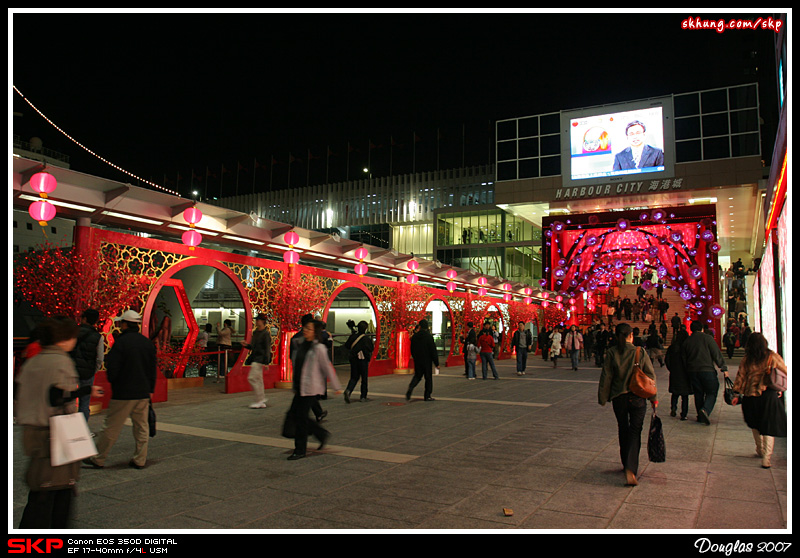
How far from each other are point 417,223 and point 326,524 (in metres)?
40.9

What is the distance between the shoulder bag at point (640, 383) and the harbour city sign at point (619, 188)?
97.8ft

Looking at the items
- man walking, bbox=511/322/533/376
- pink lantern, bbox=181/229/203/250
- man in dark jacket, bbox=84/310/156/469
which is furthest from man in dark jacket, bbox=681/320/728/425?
pink lantern, bbox=181/229/203/250

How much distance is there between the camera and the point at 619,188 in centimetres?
3231

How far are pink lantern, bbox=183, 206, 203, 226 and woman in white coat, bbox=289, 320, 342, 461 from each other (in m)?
4.88

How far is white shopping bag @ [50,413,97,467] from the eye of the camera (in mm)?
2973

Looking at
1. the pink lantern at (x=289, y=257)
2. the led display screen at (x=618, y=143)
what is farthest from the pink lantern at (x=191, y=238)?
the led display screen at (x=618, y=143)

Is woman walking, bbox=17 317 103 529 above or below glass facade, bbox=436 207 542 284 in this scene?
below

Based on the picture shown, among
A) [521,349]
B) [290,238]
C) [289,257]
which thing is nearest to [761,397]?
[290,238]

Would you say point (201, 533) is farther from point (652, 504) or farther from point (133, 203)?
point (133, 203)

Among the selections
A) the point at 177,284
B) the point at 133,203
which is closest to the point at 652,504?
the point at 133,203

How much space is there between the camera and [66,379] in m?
3.12

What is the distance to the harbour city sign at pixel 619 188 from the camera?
31109 millimetres

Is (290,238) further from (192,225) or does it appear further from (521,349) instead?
(521,349)
